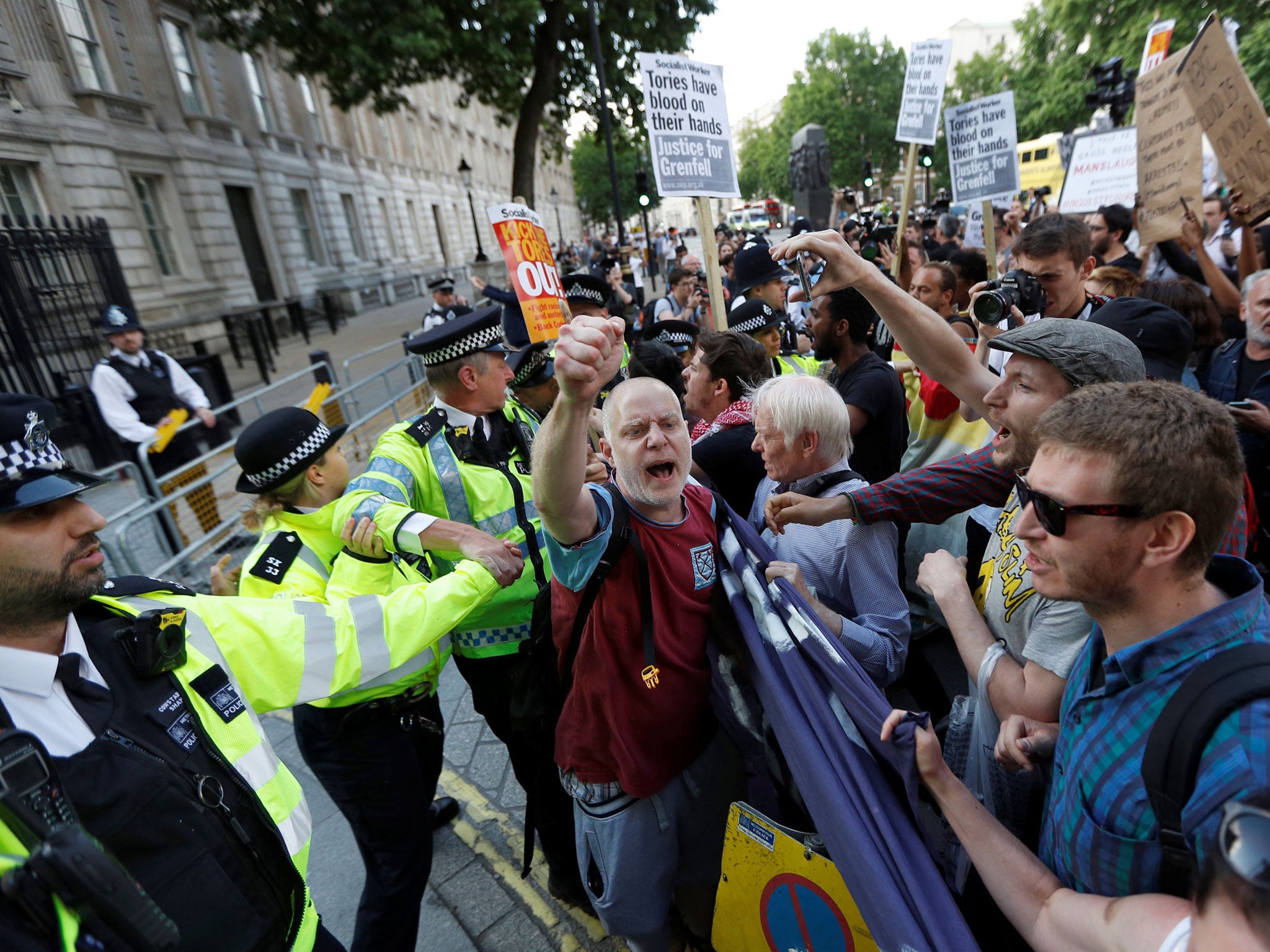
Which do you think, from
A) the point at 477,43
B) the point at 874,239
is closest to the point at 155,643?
the point at 874,239

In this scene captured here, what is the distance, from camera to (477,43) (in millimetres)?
14219

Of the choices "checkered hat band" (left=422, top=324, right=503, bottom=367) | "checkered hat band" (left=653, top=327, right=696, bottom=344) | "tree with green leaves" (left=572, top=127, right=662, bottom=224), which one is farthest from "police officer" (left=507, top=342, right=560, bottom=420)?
"tree with green leaves" (left=572, top=127, right=662, bottom=224)

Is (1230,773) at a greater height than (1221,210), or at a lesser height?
lesser

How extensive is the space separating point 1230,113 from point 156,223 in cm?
1977

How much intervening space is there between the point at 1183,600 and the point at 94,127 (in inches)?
735

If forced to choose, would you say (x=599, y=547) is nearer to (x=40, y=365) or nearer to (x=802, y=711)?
(x=802, y=711)

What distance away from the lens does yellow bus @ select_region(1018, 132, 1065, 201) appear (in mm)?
20969

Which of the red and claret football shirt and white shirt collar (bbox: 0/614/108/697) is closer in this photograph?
white shirt collar (bbox: 0/614/108/697)

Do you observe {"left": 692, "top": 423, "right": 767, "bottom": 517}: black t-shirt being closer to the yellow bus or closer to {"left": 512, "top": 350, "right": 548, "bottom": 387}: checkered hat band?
{"left": 512, "top": 350, "right": 548, "bottom": 387}: checkered hat band

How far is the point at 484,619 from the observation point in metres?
2.51

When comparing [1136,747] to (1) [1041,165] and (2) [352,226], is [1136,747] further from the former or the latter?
(2) [352,226]

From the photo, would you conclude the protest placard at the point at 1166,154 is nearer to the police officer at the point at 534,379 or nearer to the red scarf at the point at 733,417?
the red scarf at the point at 733,417

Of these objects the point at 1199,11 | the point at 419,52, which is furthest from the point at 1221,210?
the point at 1199,11

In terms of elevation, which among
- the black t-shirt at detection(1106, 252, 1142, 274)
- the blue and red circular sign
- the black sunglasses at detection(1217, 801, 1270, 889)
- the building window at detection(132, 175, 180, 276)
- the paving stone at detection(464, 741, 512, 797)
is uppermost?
the building window at detection(132, 175, 180, 276)
